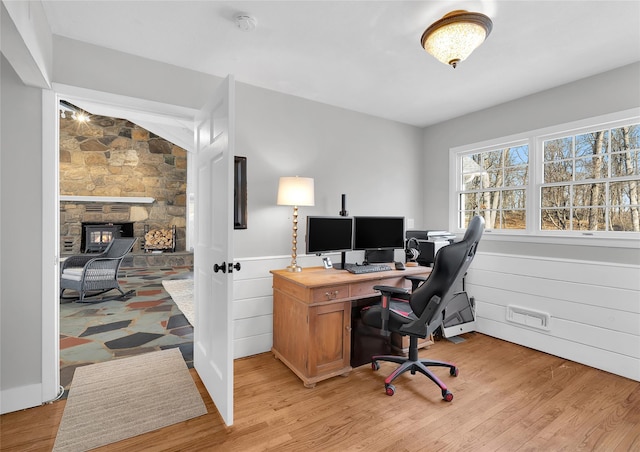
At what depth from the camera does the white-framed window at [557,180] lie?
8.29ft

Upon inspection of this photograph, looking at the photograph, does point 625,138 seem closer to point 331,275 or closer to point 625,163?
point 625,163

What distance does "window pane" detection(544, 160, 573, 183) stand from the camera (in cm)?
284

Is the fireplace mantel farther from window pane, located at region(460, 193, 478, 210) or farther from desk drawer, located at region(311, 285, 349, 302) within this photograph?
window pane, located at region(460, 193, 478, 210)

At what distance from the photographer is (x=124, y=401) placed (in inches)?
80.9

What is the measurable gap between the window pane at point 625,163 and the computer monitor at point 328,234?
2.23m

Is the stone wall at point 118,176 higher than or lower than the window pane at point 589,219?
higher

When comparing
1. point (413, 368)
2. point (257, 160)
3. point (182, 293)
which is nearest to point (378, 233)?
point (413, 368)

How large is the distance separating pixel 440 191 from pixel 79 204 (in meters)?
7.06

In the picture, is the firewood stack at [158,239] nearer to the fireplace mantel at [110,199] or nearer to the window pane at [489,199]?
the fireplace mantel at [110,199]

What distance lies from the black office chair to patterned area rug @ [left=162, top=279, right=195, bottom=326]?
7.67 feet

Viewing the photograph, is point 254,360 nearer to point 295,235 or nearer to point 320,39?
point 295,235

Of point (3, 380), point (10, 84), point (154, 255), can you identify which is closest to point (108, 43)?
point (10, 84)

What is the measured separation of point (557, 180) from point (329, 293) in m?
2.43

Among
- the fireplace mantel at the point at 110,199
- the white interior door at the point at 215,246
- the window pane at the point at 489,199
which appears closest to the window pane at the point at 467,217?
the window pane at the point at 489,199
